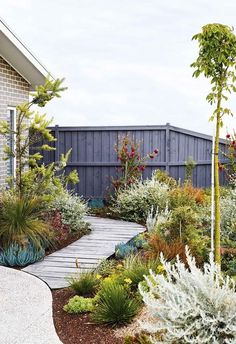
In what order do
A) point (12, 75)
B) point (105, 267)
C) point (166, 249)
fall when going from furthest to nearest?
point (12, 75) → point (105, 267) → point (166, 249)

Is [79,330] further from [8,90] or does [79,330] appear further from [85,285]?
[8,90]

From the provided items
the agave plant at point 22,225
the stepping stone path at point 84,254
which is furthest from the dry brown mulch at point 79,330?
the agave plant at point 22,225

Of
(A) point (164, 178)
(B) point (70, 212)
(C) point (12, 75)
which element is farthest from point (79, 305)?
(A) point (164, 178)

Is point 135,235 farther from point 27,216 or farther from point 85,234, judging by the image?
point 27,216

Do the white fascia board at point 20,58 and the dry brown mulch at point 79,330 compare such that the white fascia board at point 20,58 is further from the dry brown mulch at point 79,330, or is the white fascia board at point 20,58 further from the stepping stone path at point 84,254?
the dry brown mulch at point 79,330

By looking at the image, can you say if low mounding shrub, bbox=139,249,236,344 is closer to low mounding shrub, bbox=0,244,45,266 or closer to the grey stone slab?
the grey stone slab

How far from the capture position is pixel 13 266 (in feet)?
26.9

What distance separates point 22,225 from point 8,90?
5263mm

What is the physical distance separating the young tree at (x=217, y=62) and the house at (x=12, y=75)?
21.7 feet

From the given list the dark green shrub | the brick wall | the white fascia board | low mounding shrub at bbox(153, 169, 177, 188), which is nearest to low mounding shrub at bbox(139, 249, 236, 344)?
the dark green shrub

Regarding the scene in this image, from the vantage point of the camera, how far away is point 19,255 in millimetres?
8180

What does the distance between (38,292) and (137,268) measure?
134cm

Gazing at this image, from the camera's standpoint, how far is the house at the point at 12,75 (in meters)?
12.2

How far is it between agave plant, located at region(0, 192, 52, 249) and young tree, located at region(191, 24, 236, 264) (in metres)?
3.48
